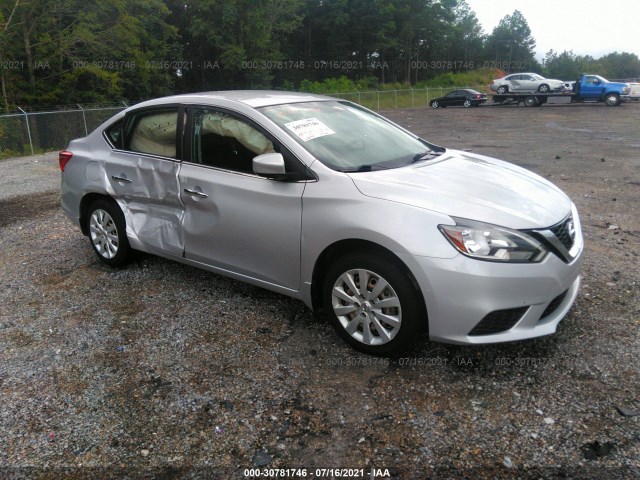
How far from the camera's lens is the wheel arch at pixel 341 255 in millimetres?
3217

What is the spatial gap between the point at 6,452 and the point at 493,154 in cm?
1183

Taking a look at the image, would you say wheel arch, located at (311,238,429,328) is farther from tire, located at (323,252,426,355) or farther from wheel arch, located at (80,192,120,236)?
wheel arch, located at (80,192,120,236)

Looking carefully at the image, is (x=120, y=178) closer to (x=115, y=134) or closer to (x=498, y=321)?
(x=115, y=134)

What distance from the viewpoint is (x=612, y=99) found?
29.3 metres

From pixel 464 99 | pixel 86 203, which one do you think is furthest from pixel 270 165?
pixel 464 99

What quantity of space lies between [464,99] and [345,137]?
109 ft

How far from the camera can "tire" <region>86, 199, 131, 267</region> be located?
16.4 ft

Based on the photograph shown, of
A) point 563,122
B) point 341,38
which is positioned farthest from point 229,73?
point 563,122

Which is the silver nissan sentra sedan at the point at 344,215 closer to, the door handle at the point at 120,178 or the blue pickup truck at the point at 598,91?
the door handle at the point at 120,178

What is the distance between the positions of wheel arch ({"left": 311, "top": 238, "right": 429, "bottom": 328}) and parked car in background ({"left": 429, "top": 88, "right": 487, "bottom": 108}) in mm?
33727

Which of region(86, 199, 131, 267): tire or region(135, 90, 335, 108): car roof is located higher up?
region(135, 90, 335, 108): car roof

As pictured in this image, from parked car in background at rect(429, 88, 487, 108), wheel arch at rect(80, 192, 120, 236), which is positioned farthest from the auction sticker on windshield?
parked car in background at rect(429, 88, 487, 108)

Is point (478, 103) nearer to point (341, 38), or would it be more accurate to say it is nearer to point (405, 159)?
point (405, 159)

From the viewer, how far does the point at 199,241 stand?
14.0ft
